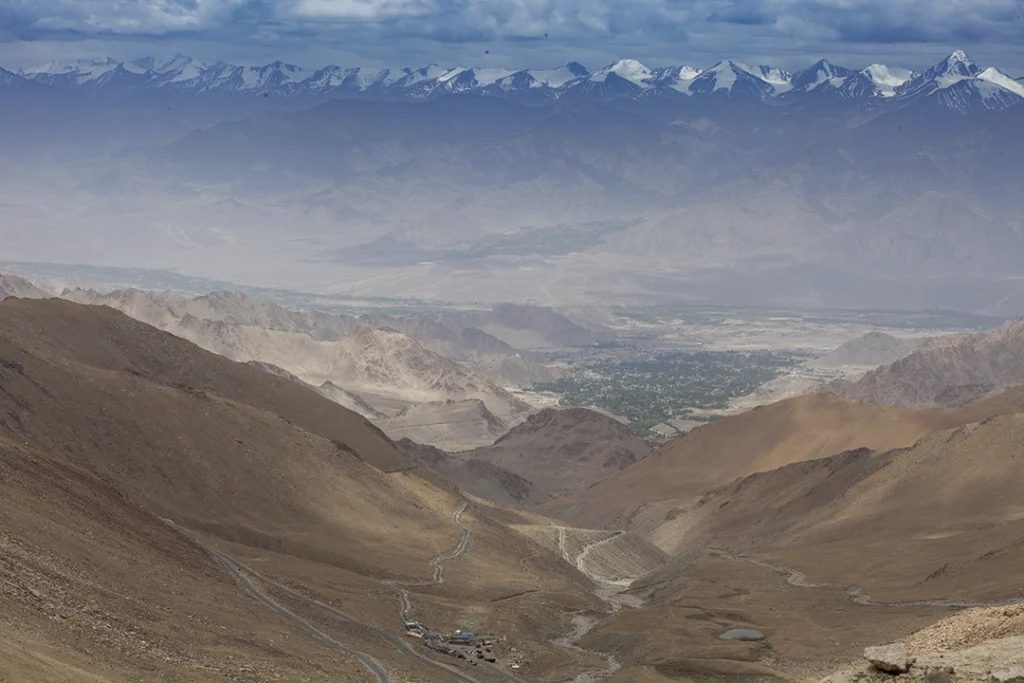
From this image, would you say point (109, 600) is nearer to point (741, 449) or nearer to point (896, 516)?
point (896, 516)

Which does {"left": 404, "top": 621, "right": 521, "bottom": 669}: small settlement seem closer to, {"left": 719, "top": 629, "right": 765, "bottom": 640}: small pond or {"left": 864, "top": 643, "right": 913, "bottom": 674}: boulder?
{"left": 719, "top": 629, "right": 765, "bottom": 640}: small pond

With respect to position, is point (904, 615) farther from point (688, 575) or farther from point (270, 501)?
point (270, 501)

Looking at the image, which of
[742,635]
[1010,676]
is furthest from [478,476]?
[1010,676]

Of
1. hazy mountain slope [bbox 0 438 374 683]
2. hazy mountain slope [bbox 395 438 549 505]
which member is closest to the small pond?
hazy mountain slope [bbox 0 438 374 683]

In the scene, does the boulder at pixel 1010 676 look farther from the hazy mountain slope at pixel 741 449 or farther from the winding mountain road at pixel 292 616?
the hazy mountain slope at pixel 741 449

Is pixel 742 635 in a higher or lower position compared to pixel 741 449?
A: higher
